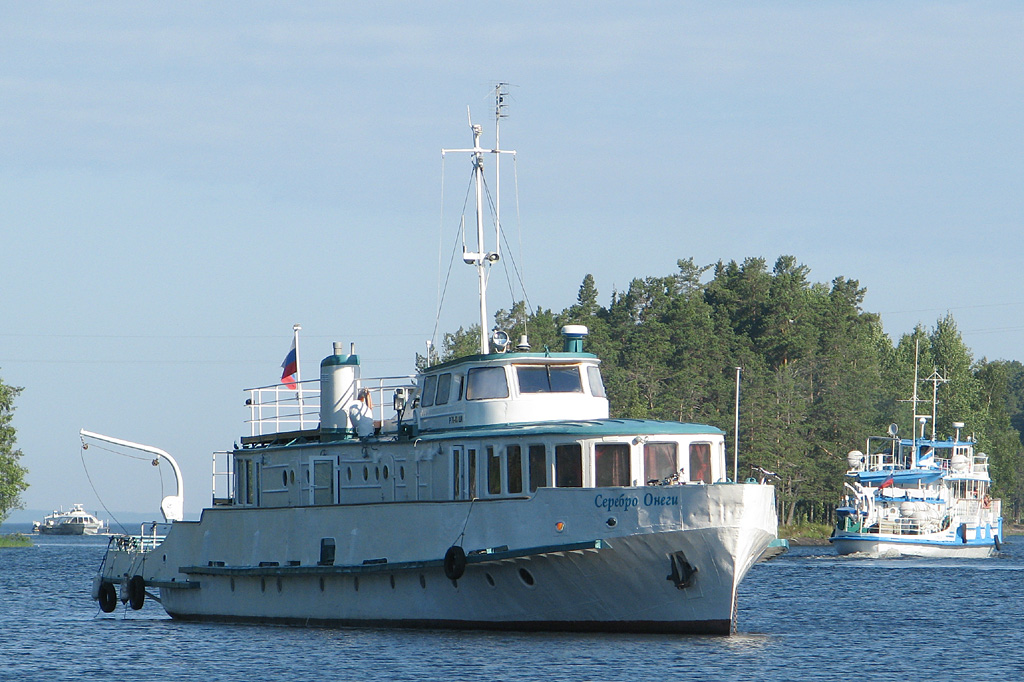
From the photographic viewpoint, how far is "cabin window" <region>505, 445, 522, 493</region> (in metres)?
28.4

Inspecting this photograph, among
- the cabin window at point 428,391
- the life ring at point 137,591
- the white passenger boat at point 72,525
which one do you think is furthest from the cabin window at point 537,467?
the white passenger boat at point 72,525

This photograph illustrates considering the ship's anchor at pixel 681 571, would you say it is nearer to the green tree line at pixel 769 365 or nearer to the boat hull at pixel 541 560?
the boat hull at pixel 541 560

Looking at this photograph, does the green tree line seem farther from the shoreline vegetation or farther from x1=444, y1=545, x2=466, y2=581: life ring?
x1=444, y1=545, x2=466, y2=581: life ring

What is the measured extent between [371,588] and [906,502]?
185 feet

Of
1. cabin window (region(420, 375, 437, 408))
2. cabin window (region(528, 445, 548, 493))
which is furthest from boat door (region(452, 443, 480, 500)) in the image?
cabin window (region(420, 375, 437, 408))

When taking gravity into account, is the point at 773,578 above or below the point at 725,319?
below

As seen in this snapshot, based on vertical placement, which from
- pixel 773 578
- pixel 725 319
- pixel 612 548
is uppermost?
pixel 725 319

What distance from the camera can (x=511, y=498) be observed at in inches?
1109

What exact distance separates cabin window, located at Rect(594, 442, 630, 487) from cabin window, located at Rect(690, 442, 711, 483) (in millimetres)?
1494

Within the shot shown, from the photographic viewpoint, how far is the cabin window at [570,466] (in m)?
27.9

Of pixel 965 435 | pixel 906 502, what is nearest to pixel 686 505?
pixel 906 502

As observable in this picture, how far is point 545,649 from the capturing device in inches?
1058

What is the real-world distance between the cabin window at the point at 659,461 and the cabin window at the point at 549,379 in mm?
3323

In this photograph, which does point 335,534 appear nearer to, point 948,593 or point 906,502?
point 948,593
